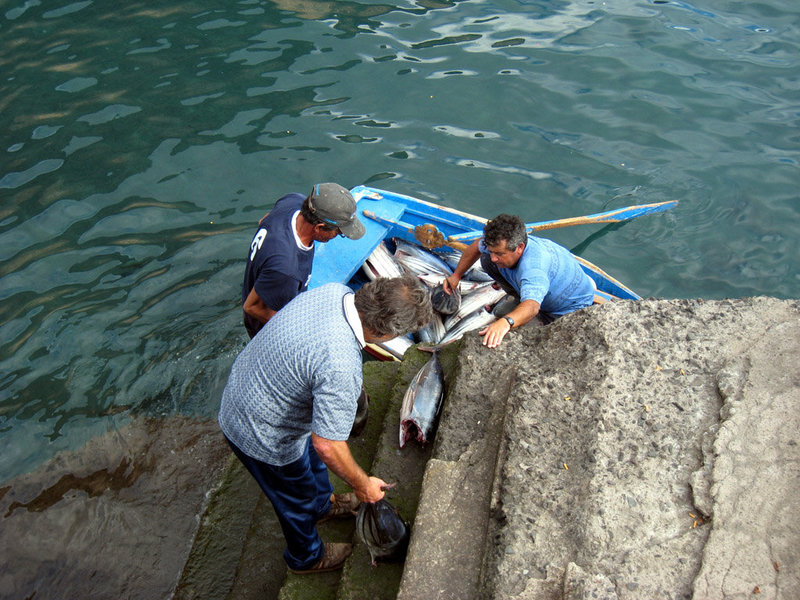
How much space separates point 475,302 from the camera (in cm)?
716

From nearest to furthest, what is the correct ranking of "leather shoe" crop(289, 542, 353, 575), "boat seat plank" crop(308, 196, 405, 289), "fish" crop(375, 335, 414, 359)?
1. "leather shoe" crop(289, 542, 353, 575)
2. "fish" crop(375, 335, 414, 359)
3. "boat seat plank" crop(308, 196, 405, 289)

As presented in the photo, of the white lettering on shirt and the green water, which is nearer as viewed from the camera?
the white lettering on shirt

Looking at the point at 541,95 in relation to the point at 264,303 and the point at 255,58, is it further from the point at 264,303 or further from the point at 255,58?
the point at 264,303

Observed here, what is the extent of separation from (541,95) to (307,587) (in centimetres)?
880

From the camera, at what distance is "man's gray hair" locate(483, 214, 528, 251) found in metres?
5.59

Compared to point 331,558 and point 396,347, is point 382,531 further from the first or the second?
point 396,347

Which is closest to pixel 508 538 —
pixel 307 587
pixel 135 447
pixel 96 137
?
pixel 307 587

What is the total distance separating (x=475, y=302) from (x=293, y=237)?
2.74 meters

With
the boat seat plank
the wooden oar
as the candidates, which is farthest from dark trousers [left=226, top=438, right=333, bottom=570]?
the wooden oar

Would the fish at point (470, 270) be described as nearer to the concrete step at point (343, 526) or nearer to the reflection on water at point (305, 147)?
the reflection on water at point (305, 147)

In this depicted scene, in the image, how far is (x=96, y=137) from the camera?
9.33m

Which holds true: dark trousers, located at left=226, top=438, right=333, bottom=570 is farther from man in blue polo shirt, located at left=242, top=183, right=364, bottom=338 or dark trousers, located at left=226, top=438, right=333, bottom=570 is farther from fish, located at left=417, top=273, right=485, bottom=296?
fish, located at left=417, top=273, right=485, bottom=296

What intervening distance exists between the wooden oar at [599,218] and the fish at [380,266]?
0.71m

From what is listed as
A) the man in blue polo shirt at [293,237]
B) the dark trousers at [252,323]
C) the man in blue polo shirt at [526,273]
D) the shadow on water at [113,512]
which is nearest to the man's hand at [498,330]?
the man in blue polo shirt at [526,273]
